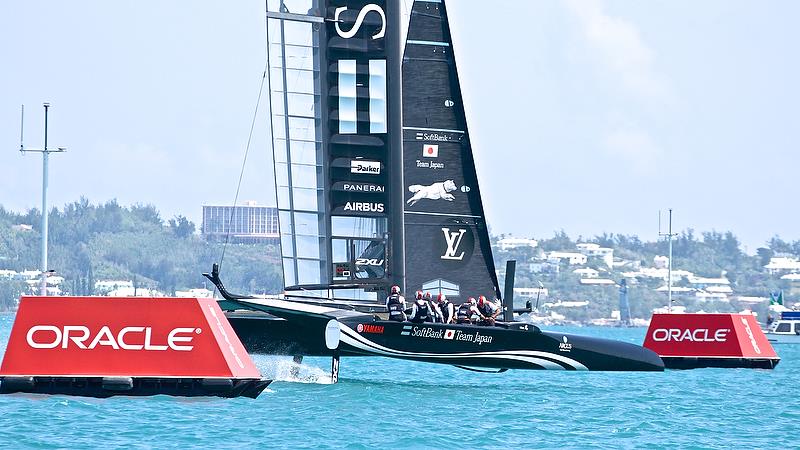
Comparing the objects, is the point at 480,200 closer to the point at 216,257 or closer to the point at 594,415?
the point at 594,415

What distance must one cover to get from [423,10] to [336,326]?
6.48m

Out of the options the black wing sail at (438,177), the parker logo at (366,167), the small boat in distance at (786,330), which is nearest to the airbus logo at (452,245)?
the black wing sail at (438,177)

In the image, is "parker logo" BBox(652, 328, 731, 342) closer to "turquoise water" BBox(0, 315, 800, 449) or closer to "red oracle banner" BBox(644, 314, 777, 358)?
"red oracle banner" BBox(644, 314, 777, 358)

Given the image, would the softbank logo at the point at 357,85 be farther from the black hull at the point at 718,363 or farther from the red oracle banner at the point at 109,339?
the black hull at the point at 718,363

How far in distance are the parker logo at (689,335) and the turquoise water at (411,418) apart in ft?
14.7

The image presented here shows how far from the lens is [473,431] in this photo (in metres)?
17.2

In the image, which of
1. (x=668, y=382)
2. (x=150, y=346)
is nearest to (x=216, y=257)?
(x=668, y=382)

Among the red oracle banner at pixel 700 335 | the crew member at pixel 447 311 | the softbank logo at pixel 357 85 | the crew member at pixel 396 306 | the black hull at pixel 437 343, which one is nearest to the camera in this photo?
the black hull at pixel 437 343

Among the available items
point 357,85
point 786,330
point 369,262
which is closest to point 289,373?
point 369,262

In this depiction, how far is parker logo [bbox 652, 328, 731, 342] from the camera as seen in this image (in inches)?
1202

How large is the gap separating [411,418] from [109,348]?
13.2 feet

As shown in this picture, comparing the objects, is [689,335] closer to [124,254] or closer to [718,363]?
Result: [718,363]

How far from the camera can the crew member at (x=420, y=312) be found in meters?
23.2

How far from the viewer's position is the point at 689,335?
30.7 m
